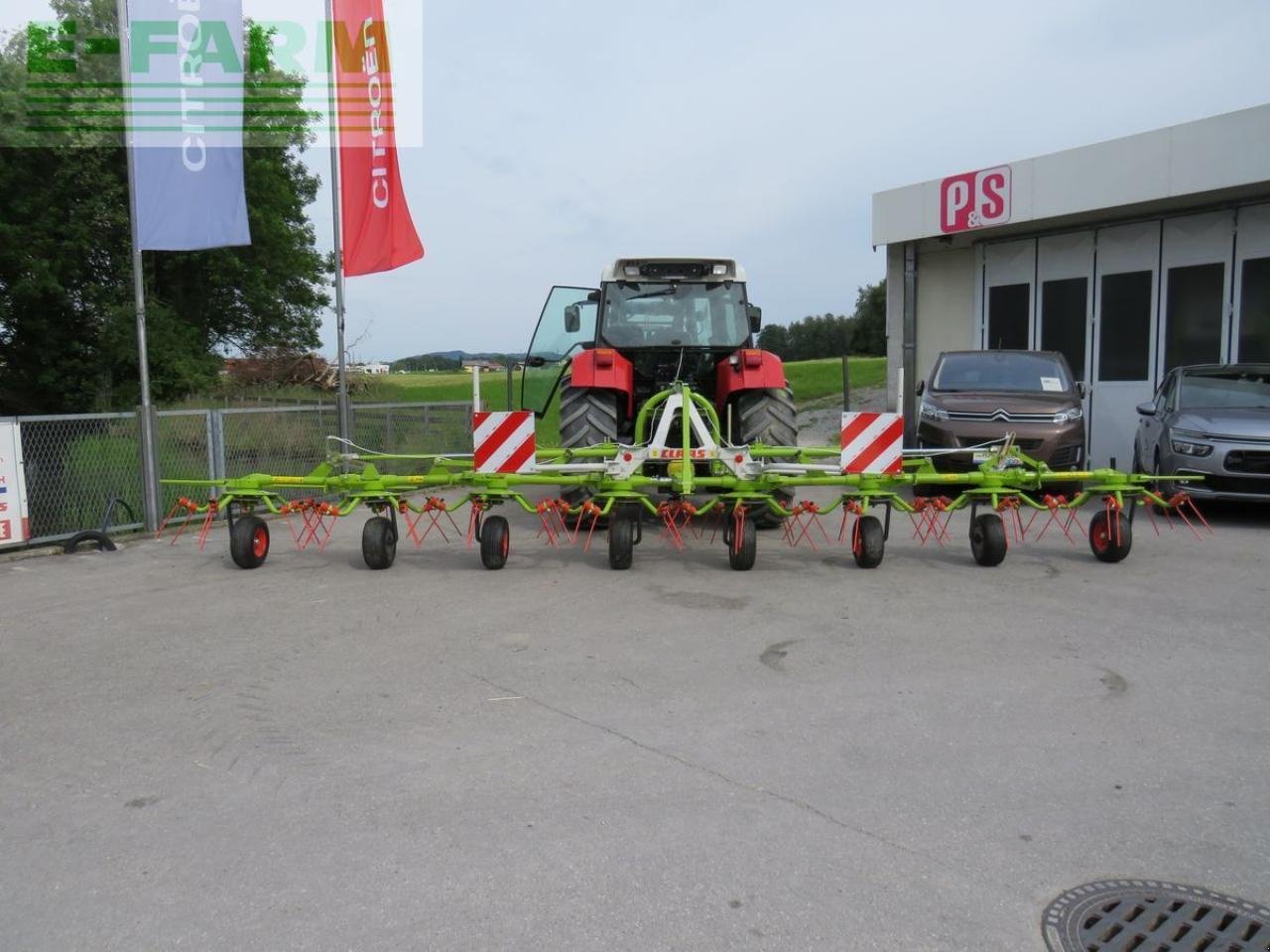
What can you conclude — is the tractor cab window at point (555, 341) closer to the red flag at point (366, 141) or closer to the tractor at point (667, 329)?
the tractor at point (667, 329)

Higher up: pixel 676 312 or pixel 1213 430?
pixel 676 312

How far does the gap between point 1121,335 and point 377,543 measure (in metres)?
12.6

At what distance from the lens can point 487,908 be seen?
2912 millimetres

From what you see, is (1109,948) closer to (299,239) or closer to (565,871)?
(565,871)

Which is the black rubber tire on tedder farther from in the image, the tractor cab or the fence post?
the fence post

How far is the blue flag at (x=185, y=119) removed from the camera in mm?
10438

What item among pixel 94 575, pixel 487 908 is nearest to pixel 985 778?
pixel 487 908

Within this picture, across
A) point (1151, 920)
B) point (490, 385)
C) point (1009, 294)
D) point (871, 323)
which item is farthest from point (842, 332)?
point (1151, 920)

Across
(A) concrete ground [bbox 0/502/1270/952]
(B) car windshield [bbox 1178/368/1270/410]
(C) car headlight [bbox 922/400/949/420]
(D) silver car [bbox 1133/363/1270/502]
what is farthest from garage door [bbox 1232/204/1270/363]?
Answer: (A) concrete ground [bbox 0/502/1270/952]

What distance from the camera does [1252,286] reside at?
13.9 m

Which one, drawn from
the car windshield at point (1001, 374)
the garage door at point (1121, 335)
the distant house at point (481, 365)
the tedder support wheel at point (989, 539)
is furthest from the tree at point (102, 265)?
the tedder support wheel at point (989, 539)

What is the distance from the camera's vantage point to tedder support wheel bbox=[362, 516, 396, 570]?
778 cm

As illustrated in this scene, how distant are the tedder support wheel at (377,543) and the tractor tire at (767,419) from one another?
11.6 feet

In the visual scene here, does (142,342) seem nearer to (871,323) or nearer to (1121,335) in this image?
(1121,335)
